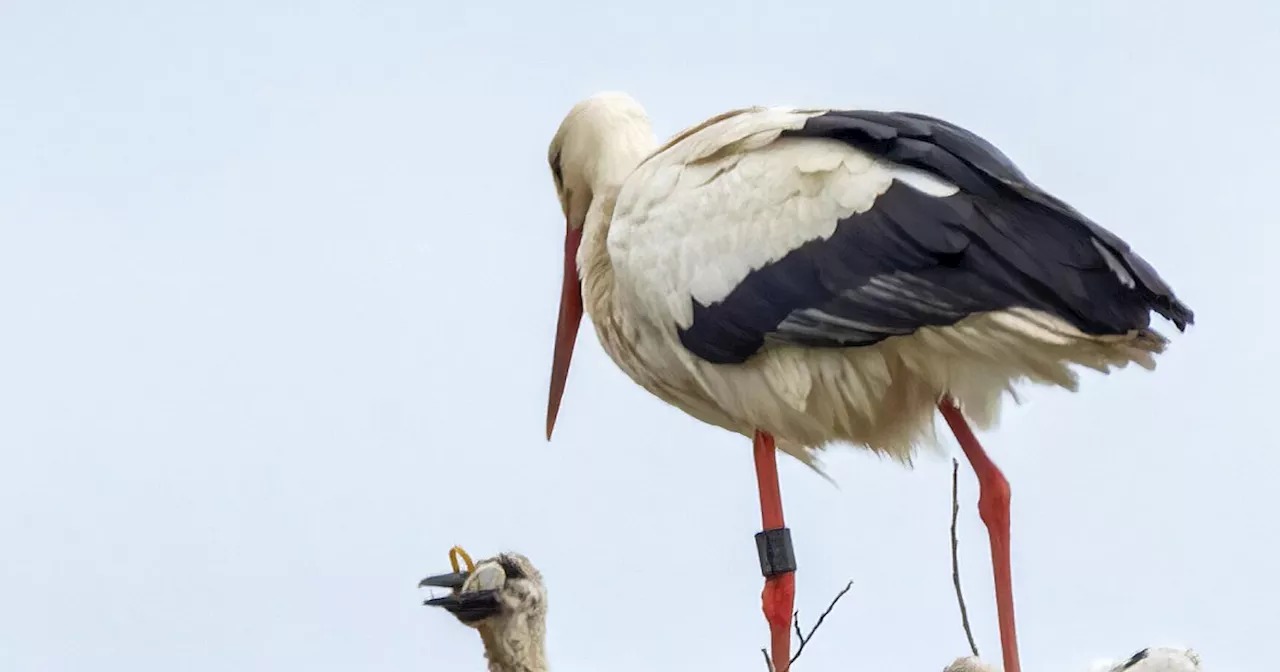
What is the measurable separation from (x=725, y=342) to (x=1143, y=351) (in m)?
1.02

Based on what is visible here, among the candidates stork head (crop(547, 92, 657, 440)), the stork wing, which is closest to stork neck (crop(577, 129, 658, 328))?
stork head (crop(547, 92, 657, 440))

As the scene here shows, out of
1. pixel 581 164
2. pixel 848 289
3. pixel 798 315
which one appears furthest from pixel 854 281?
pixel 581 164

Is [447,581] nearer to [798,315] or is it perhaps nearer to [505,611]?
[505,611]

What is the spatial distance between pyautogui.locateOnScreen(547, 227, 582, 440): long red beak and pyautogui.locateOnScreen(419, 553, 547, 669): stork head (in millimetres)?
422

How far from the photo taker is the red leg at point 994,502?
7.09 m

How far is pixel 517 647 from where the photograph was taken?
26.6 ft

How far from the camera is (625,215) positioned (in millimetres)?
7129

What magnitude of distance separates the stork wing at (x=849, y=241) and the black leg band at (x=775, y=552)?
22.9 inches

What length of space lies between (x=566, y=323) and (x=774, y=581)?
3.85 feet

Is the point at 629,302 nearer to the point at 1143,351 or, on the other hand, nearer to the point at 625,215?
the point at 625,215

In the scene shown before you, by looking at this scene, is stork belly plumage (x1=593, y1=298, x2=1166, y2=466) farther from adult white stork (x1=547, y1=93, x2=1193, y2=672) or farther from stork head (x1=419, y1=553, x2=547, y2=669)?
stork head (x1=419, y1=553, x2=547, y2=669)

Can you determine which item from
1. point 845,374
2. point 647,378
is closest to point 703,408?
point 647,378

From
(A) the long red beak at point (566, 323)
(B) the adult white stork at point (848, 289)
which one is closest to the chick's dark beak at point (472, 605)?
(A) the long red beak at point (566, 323)

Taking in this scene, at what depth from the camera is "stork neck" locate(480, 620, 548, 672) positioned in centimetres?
809
